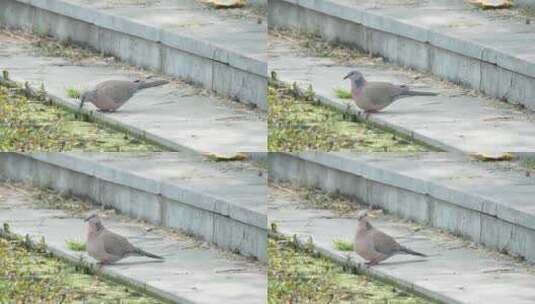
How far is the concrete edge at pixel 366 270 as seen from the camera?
1573 cm

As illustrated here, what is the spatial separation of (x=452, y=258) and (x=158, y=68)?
11.9ft

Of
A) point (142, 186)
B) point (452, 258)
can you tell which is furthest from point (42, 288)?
point (452, 258)

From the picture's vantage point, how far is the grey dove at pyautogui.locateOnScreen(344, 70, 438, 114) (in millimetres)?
17891

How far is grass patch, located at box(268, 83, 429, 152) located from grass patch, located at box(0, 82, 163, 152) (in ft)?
2.88

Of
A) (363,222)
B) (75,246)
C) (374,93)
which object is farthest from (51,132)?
(363,222)

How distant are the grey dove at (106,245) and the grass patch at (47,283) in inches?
6.7

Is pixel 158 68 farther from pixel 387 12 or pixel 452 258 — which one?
pixel 452 258

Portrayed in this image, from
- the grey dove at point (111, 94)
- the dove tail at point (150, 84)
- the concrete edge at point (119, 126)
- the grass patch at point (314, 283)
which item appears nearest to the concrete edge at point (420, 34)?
the dove tail at point (150, 84)

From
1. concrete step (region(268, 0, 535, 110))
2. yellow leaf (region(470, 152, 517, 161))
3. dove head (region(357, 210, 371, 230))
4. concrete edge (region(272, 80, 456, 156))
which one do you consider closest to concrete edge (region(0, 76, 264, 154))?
concrete edge (region(272, 80, 456, 156))

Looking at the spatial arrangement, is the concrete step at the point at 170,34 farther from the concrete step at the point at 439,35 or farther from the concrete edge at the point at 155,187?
the concrete edge at the point at 155,187

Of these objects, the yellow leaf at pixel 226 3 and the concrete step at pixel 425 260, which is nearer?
the concrete step at pixel 425 260

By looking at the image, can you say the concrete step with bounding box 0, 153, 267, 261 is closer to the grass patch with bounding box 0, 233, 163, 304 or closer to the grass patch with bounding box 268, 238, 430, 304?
the grass patch with bounding box 268, 238, 430, 304

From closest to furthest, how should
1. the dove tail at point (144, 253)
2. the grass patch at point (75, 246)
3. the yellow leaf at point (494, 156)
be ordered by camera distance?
the dove tail at point (144, 253) < the grass patch at point (75, 246) < the yellow leaf at point (494, 156)

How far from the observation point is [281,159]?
18.0 meters
